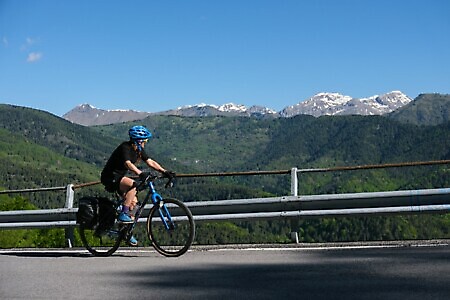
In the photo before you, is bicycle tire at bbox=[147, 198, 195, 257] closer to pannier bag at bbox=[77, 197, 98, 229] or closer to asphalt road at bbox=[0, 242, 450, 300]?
asphalt road at bbox=[0, 242, 450, 300]

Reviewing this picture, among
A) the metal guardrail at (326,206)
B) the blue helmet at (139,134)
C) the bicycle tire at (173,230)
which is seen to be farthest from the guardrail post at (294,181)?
the blue helmet at (139,134)

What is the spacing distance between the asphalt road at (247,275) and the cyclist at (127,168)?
714 mm

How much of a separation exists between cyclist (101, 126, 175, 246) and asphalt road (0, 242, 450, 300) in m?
0.71

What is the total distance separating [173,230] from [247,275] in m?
2.59

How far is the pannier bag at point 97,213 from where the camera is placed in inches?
363

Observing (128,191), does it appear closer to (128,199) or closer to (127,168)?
(128,199)

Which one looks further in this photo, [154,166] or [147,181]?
[154,166]

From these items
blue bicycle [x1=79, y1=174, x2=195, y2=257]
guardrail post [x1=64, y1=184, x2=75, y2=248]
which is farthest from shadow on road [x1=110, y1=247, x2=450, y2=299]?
guardrail post [x1=64, y1=184, x2=75, y2=248]

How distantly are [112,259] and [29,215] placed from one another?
3786 millimetres

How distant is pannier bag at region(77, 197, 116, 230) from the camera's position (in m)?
9.22

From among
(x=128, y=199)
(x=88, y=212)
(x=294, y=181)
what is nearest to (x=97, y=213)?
(x=88, y=212)

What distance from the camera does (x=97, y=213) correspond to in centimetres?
928

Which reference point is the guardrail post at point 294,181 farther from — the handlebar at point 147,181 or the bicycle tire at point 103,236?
the bicycle tire at point 103,236

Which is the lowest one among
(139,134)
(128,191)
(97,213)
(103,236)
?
(103,236)
